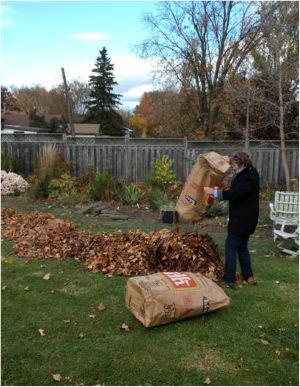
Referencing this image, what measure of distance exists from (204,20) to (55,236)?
18756 mm

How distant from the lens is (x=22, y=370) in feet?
12.4

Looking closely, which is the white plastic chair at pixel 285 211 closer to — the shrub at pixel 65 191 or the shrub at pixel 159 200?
the shrub at pixel 159 200

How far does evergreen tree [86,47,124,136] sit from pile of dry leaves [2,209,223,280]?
39.8 meters

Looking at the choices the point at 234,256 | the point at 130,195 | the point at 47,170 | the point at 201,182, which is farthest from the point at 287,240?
the point at 47,170

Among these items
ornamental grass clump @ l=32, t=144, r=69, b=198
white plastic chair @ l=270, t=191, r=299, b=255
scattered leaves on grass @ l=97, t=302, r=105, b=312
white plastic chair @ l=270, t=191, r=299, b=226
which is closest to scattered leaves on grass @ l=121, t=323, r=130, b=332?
scattered leaves on grass @ l=97, t=302, r=105, b=312

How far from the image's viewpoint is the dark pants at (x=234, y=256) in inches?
224

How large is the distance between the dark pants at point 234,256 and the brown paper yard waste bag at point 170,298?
3.06ft

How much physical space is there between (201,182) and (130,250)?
4.65ft

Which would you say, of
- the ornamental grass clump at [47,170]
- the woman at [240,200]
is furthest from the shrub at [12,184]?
the woman at [240,200]

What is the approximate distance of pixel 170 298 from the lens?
446 cm

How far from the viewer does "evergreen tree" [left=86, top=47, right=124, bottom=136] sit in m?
46.6

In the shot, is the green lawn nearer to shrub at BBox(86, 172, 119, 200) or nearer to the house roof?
shrub at BBox(86, 172, 119, 200)

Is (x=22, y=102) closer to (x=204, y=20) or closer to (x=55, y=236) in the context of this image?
(x=204, y=20)

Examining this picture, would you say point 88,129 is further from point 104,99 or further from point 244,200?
point 244,200
